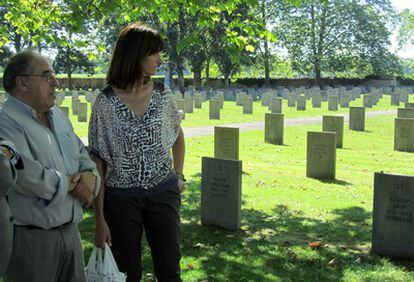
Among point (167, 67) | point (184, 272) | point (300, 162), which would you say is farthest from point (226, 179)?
point (167, 67)

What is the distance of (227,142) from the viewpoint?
1138cm

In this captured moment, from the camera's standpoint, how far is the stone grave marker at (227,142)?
37.1 ft

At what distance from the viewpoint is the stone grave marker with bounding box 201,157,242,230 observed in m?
6.60

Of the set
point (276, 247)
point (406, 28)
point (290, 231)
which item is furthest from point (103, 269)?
point (406, 28)

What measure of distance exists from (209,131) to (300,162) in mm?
6336

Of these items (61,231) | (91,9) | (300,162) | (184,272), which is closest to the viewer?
(61,231)

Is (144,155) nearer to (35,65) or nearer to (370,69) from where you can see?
(35,65)

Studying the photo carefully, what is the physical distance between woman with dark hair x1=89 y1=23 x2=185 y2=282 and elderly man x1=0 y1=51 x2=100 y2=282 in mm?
250

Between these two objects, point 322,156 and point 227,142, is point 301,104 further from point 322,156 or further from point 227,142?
point 322,156

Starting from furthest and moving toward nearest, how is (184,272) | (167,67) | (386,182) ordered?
(167,67)
(386,182)
(184,272)

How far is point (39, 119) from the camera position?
296cm

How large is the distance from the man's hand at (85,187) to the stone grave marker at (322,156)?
25.0ft

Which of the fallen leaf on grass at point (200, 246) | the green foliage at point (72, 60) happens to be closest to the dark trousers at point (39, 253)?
the fallen leaf on grass at point (200, 246)

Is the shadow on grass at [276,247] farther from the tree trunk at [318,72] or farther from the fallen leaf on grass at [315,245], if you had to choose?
the tree trunk at [318,72]
